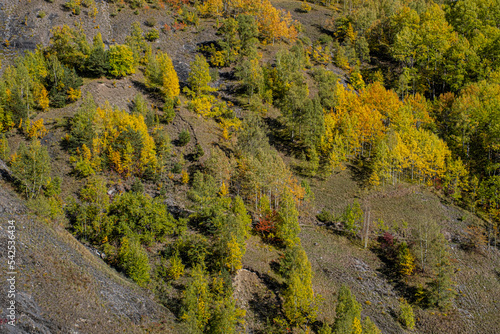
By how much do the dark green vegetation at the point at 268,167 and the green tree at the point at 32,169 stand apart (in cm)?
20

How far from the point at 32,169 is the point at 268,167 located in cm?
3249

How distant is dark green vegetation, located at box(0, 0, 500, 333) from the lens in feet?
145

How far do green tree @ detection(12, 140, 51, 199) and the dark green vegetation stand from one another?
0.20 meters

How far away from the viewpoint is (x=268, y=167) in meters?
57.4

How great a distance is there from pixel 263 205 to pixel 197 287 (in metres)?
19.3

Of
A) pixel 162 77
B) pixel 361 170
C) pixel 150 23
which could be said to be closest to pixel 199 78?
pixel 162 77

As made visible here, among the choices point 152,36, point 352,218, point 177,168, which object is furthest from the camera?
point 152,36

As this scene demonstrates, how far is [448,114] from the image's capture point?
256 ft

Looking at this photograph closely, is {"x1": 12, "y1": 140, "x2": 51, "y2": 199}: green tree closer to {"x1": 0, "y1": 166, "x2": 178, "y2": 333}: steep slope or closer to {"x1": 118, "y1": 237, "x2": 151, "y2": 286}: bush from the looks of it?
{"x1": 0, "y1": 166, "x2": 178, "y2": 333}: steep slope

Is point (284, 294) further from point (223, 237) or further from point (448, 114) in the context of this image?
point (448, 114)

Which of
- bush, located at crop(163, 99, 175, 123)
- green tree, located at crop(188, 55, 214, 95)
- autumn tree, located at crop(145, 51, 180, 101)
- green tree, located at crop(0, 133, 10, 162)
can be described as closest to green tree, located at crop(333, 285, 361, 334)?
bush, located at crop(163, 99, 175, 123)

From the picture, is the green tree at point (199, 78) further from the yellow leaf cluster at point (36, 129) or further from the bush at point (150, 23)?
the yellow leaf cluster at point (36, 129)

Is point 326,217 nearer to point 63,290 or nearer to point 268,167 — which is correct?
point 268,167

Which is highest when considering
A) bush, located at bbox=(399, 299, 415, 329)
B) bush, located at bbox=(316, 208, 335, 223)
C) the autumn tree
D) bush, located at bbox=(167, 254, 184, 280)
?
the autumn tree
